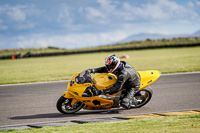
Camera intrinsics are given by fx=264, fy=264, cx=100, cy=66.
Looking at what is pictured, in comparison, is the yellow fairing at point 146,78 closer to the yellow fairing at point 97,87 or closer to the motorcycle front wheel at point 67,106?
the yellow fairing at point 97,87

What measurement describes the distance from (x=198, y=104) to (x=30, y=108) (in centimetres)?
497

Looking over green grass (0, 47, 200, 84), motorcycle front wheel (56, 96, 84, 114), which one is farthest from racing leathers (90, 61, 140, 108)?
green grass (0, 47, 200, 84)

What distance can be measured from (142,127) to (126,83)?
232 centimetres

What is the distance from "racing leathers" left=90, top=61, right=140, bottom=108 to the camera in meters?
7.00

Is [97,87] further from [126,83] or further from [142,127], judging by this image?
[142,127]

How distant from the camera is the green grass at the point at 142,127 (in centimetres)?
487

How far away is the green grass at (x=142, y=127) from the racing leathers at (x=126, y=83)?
1449 millimetres

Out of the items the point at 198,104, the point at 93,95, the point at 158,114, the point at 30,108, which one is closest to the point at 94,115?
the point at 93,95

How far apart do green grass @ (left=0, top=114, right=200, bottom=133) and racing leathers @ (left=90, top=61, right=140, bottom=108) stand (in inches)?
57.0

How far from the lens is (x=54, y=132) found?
5.14 m

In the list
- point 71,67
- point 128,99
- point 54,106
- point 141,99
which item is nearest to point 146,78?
point 141,99

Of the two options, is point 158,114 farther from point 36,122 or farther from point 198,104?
point 36,122

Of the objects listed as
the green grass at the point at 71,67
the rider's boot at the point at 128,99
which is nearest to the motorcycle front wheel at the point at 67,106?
the rider's boot at the point at 128,99

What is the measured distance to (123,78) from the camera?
22.8ft
